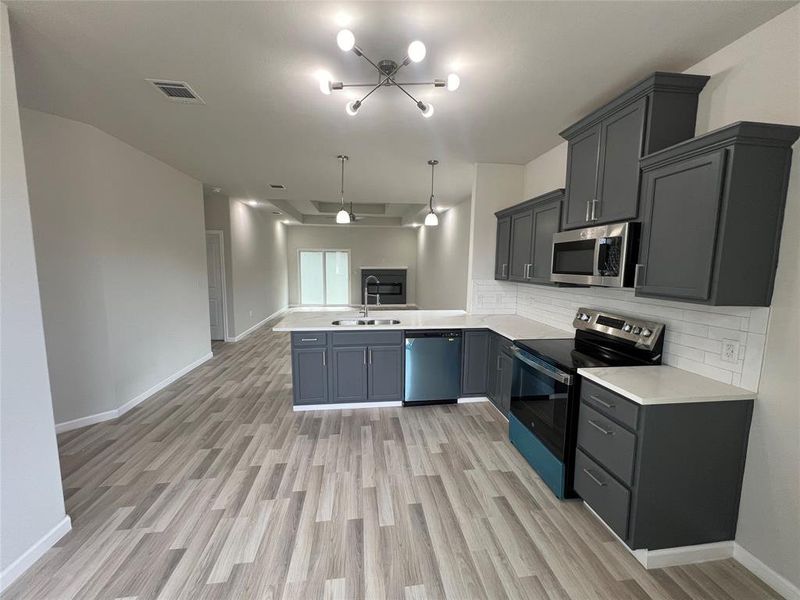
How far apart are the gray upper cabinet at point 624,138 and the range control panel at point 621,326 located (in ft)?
2.35

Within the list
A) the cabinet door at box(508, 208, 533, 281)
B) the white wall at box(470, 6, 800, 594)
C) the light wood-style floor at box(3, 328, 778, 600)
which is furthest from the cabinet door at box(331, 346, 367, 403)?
the white wall at box(470, 6, 800, 594)

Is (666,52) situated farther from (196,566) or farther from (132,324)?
(132,324)

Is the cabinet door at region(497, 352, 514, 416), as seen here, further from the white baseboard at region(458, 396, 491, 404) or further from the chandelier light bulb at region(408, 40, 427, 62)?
the chandelier light bulb at region(408, 40, 427, 62)

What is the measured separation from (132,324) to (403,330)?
112 inches

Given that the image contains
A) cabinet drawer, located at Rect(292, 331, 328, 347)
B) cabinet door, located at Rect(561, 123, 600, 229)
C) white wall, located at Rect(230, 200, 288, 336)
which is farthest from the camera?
white wall, located at Rect(230, 200, 288, 336)

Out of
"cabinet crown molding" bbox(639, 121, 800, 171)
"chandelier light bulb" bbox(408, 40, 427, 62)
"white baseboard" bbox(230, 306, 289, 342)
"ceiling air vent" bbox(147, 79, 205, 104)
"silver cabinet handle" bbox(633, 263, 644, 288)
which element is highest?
"ceiling air vent" bbox(147, 79, 205, 104)

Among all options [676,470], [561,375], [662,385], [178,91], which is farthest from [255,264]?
[676,470]

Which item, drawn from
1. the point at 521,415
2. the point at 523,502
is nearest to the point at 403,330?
the point at 521,415

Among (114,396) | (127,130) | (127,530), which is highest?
(127,130)

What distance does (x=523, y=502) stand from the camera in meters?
2.20

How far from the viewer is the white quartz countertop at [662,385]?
1629 mm

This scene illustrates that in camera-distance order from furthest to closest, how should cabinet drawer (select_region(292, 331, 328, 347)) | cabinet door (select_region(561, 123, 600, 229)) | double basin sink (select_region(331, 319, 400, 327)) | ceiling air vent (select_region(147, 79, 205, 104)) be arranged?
double basin sink (select_region(331, 319, 400, 327))
cabinet drawer (select_region(292, 331, 328, 347))
cabinet door (select_region(561, 123, 600, 229))
ceiling air vent (select_region(147, 79, 205, 104))

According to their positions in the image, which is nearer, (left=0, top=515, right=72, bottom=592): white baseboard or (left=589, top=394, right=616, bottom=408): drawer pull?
(left=0, top=515, right=72, bottom=592): white baseboard

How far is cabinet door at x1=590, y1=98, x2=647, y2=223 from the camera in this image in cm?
197
